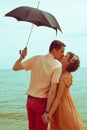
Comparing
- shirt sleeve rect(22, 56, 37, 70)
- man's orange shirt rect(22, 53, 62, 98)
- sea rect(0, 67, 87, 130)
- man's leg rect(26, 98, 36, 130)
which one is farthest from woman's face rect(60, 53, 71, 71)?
sea rect(0, 67, 87, 130)

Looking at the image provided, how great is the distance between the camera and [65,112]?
18.8 ft

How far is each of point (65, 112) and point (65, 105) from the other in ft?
0.30

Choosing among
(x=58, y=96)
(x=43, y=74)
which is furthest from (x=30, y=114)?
(x=43, y=74)

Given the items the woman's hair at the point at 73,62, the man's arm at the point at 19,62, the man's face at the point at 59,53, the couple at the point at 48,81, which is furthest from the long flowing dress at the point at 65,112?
the man's arm at the point at 19,62

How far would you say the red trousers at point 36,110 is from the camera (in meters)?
5.49

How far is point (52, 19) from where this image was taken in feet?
19.0

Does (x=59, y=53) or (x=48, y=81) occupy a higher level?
(x=59, y=53)

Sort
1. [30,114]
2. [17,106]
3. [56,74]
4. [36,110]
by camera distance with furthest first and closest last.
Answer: [17,106] < [30,114] < [36,110] < [56,74]

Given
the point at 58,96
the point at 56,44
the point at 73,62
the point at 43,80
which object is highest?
the point at 56,44

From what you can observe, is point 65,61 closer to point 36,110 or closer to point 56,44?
point 56,44

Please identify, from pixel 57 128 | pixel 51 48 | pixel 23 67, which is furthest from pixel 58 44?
pixel 57 128

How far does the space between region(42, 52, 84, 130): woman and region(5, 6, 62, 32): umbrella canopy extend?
1.44 ft

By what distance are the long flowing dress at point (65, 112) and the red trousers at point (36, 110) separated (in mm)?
213

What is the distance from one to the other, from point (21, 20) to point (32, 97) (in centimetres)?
97
